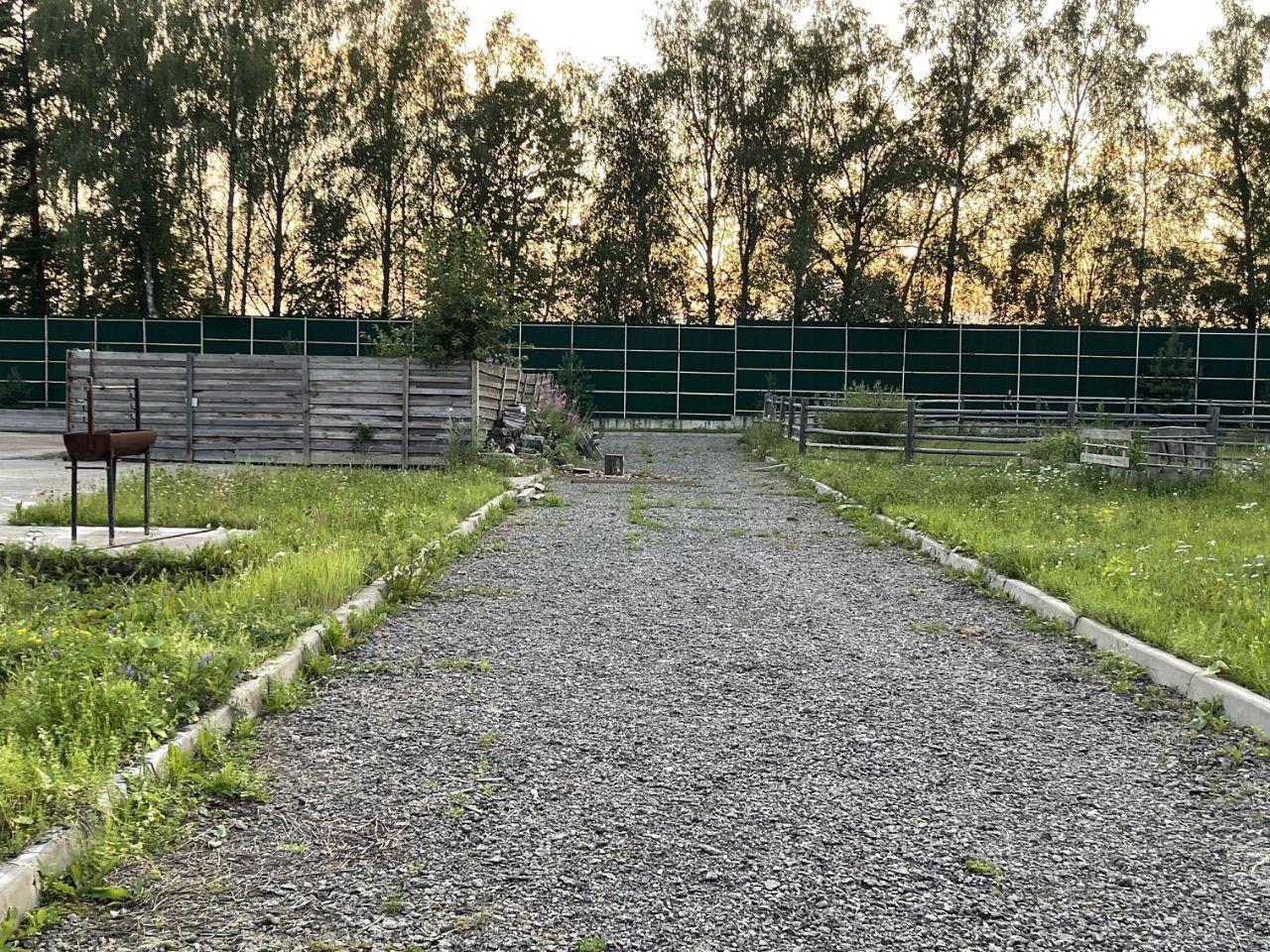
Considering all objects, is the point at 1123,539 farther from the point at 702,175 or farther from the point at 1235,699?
the point at 702,175

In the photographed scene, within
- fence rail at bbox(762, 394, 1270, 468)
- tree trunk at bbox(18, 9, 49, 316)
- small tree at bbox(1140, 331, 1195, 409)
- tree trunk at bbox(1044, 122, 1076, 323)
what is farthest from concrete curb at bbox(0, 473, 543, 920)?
tree trunk at bbox(18, 9, 49, 316)

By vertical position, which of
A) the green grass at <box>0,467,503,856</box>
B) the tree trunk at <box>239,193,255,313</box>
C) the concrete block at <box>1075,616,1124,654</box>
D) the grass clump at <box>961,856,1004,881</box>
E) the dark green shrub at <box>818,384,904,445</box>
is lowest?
the grass clump at <box>961,856,1004,881</box>

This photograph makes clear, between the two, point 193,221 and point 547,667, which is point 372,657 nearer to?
point 547,667

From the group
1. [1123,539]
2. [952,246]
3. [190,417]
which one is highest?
[952,246]

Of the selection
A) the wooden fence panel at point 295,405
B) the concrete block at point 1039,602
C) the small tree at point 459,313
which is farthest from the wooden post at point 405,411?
the concrete block at point 1039,602

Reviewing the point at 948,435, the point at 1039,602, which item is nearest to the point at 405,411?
the point at 948,435

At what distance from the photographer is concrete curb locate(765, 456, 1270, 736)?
4473 mm

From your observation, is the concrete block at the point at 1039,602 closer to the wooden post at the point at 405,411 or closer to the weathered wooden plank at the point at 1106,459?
the weathered wooden plank at the point at 1106,459

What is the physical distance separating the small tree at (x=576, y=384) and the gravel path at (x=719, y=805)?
21854 mm

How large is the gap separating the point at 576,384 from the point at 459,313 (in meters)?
13.3

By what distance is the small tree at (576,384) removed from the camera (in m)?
28.9

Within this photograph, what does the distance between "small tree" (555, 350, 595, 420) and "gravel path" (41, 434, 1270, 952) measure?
2185cm

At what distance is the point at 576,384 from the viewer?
29.1 m

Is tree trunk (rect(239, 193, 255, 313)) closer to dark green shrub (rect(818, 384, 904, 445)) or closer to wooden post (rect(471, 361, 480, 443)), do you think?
wooden post (rect(471, 361, 480, 443))
